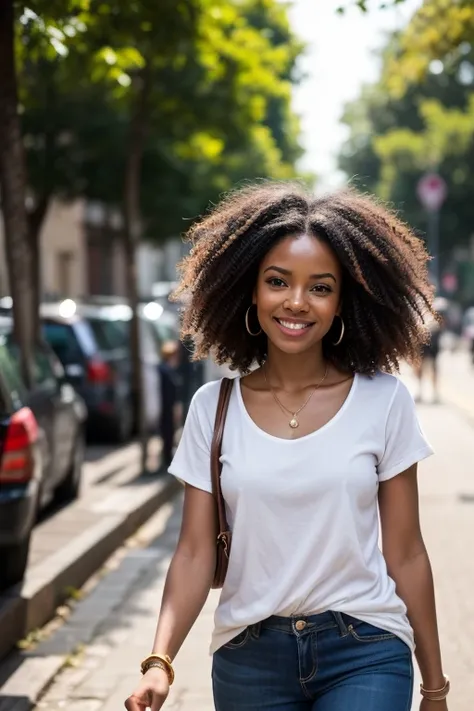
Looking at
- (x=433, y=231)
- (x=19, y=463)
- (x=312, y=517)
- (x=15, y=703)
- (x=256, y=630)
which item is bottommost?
(x=15, y=703)

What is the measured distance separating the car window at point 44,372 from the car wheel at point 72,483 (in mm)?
650

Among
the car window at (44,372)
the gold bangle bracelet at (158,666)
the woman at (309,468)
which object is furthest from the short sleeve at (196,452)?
the car window at (44,372)

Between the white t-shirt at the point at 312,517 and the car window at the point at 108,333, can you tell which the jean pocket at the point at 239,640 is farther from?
the car window at the point at 108,333

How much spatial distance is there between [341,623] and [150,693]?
1.39ft

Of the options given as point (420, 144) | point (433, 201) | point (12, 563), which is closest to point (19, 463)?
point (12, 563)

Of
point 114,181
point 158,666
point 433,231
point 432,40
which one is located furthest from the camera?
point 433,231

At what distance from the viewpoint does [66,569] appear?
7.90m

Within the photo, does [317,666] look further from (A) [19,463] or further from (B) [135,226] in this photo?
(B) [135,226]

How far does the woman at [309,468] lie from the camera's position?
304cm

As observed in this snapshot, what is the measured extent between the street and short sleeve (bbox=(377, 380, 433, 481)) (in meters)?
2.69

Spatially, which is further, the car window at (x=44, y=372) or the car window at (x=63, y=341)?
the car window at (x=63, y=341)

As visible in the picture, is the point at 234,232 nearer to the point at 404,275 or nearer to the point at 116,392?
the point at 404,275

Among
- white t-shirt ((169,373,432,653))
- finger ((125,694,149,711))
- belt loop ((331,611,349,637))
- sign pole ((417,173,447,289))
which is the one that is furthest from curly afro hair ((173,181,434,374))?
sign pole ((417,173,447,289))

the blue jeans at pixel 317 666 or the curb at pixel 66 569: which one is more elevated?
the blue jeans at pixel 317 666
